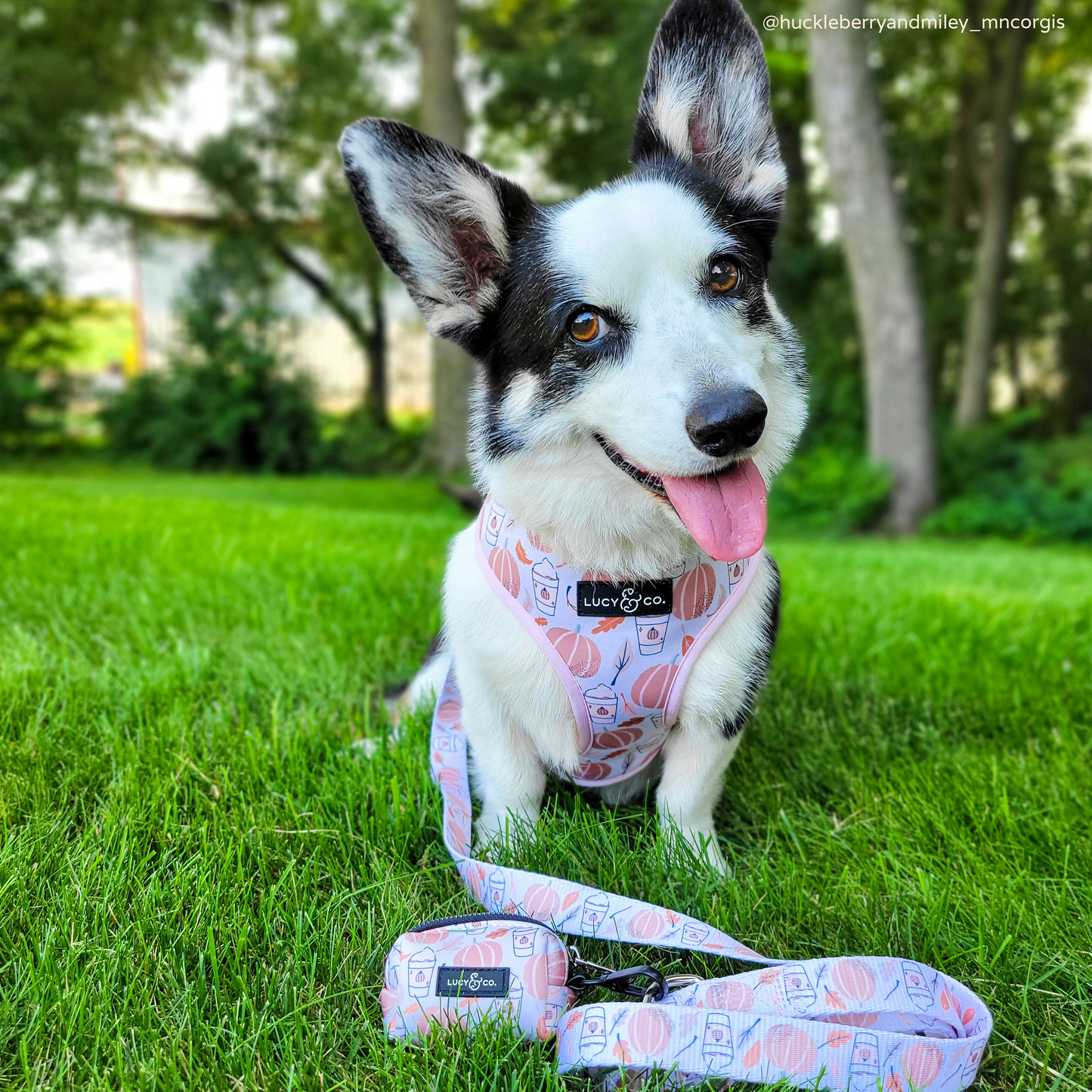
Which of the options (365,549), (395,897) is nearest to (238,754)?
(395,897)

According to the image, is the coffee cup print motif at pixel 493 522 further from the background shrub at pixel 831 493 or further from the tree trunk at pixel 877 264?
the tree trunk at pixel 877 264

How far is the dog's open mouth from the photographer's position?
5.04 ft

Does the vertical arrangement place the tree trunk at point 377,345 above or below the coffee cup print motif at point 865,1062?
above

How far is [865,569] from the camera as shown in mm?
5082

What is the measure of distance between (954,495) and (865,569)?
16.6 feet

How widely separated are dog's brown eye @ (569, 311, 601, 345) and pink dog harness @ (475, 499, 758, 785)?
0.39m

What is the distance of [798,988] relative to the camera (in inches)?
51.0

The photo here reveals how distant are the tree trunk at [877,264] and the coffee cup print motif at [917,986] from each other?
7.90 metres

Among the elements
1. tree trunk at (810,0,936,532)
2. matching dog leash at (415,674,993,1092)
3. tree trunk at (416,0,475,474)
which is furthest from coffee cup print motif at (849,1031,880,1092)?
tree trunk at (416,0,475,474)

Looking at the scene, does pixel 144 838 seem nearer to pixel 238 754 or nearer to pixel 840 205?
pixel 238 754

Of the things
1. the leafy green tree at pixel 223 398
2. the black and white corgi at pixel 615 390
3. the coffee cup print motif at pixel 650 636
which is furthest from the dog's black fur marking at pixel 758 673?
the leafy green tree at pixel 223 398

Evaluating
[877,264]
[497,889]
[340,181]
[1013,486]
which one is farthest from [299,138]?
[497,889]

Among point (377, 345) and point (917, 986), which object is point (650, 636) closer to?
point (917, 986)

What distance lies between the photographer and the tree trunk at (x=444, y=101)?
1046cm
